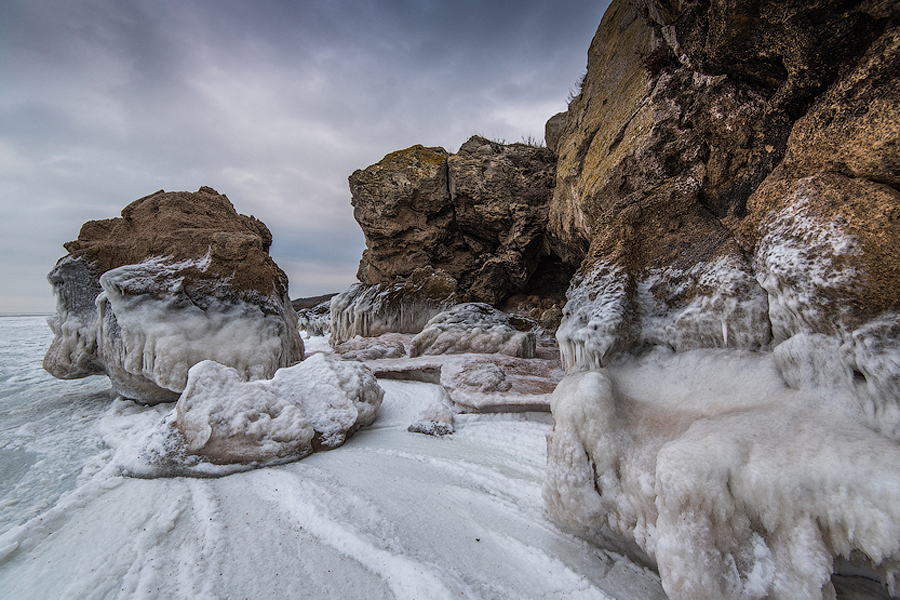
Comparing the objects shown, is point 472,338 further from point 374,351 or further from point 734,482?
point 734,482

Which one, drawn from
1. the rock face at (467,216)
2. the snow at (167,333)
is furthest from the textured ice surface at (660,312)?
the rock face at (467,216)

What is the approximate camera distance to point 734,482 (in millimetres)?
934

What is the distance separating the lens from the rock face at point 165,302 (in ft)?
10.9

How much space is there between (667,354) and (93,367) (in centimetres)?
557

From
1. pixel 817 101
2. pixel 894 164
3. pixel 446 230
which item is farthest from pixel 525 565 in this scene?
pixel 446 230

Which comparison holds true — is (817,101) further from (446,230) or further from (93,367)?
(446,230)

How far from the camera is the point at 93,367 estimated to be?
387 cm

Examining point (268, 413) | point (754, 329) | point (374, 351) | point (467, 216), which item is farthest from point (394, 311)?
point (754, 329)

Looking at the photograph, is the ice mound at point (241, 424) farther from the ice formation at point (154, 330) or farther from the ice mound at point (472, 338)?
the ice mound at point (472, 338)

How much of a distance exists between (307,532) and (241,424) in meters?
0.95

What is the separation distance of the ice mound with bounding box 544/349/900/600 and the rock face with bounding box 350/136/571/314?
7.81 meters

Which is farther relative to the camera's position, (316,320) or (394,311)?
(316,320)

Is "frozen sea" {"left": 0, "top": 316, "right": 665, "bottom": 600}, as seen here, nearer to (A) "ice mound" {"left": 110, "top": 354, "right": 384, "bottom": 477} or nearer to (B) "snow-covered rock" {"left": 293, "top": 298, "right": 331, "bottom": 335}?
(A) "ice mound" {"left": 110, "top": 354, "right": 384, "bottom": 477}

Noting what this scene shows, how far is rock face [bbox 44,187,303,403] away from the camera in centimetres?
333
